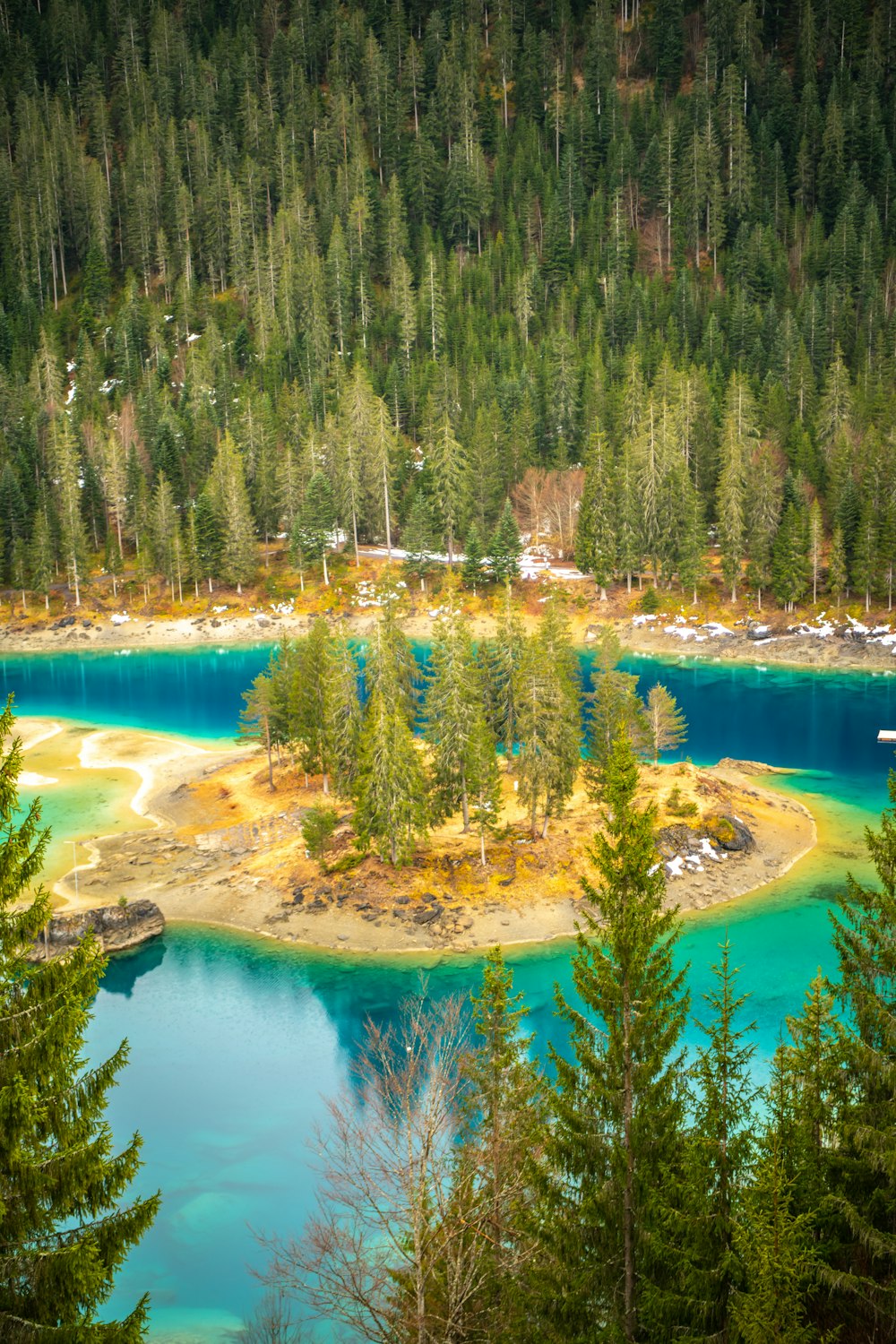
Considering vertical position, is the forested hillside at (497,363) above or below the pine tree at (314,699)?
above

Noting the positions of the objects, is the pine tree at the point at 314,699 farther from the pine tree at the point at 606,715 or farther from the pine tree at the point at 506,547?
the pine tree at the point at 506,547

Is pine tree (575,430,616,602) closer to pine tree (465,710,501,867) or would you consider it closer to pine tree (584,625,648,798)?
pine tree (584,625,648,798)

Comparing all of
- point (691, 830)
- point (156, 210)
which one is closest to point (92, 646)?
point (691, 830)

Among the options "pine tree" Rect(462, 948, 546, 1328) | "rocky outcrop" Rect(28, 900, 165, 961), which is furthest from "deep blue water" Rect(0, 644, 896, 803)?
"pine tree" Rect(462, 948, 546, 1328)

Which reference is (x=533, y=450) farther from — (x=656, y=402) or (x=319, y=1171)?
(x=319, y=1171)

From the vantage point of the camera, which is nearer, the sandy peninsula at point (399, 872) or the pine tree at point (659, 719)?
the sandy peninsula at point (399, 872)

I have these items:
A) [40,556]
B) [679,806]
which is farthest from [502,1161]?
[40,556]

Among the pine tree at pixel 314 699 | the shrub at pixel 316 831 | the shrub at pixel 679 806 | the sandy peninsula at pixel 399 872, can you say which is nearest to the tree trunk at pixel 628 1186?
the sandy peninsula at pixel 399 872
